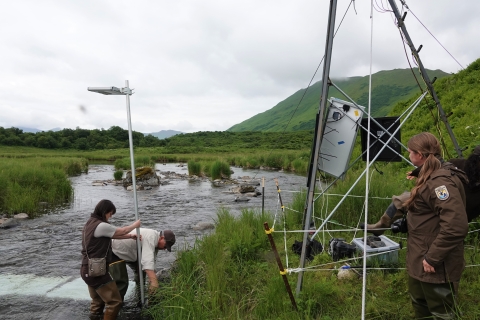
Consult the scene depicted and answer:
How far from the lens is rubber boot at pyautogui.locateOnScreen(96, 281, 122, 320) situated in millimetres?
4375

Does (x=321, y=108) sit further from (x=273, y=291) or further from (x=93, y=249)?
(x=93, y=249)

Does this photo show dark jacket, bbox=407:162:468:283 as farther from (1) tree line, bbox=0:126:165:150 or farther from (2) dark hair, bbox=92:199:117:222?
(1) tree line, bbox=0:126:165:150

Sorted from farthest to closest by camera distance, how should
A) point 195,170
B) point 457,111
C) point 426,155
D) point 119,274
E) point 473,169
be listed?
point 195,170 < point 457,111 < point 119,274 < point 473,169 < point 426,155

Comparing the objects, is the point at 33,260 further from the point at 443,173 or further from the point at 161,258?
the point at 443,173

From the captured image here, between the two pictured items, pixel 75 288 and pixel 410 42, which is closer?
pixel 410 42

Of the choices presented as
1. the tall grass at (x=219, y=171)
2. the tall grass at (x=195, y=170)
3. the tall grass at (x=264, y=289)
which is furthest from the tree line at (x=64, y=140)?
the tall grass at (x=264, y=289)

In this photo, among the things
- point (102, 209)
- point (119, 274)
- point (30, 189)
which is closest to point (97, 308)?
point (119, 274)

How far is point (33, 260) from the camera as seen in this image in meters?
7.35

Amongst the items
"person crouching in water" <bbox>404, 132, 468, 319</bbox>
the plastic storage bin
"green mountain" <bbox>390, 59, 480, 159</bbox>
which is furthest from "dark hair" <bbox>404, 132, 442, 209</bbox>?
"green mountain" <bbox>390, 59, 480, 159</bbox>

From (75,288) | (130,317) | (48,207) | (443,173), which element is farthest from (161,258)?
(48,207)

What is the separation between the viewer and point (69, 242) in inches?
345

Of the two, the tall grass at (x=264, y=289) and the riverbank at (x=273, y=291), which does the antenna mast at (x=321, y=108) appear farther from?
the tall grass at (x=264, y=289)

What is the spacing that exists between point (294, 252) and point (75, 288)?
4051 mm

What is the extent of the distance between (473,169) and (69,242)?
30.1 ft
